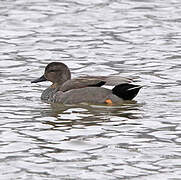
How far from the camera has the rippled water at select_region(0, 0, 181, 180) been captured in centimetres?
934

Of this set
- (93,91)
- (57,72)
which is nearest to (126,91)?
(93,91)

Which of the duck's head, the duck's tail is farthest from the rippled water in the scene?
the duck's head

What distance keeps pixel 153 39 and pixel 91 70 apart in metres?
3.27

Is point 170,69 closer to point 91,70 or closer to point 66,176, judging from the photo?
point 91,70

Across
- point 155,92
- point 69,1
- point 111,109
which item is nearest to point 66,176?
point 111,109

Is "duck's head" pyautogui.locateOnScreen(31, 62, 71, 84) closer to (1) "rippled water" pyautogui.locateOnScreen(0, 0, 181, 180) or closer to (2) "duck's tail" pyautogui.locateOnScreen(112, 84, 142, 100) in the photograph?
(1) "rippled water" pyautogui.locateOnScreen(0, 0, 181, 180)

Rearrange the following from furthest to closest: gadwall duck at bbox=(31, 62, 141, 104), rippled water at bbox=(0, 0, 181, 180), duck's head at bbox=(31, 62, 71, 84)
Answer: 1. duck's head at bbox=(31, 62, 71, 84)
2. gadwall duck at bbox=(31, 62, 141, 104)
3. rippled water at bbox=(0, 0, 181, 180)

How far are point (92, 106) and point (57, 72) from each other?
51.6 inches

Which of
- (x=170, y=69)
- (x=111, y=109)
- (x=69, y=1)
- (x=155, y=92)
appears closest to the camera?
(x=111, y=109)

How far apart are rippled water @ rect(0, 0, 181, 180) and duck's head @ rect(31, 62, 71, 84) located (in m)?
0.47

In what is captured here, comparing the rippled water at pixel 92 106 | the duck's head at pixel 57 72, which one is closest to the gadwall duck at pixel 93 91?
the rippled water at pixel 92 106

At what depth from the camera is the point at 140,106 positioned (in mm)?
12969

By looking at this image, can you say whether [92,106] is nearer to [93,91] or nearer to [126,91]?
[93,91]

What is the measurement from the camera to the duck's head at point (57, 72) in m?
14.1
